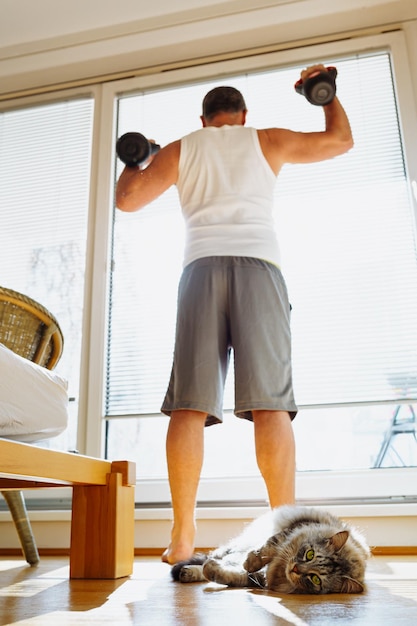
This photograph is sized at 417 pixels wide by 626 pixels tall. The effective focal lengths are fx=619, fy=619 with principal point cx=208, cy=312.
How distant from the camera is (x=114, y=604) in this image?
1.08 meters

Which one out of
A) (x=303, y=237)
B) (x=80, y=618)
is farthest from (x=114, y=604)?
(x=303, y=237)

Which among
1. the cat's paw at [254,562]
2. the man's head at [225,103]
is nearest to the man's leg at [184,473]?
the cat's paw at [254,562]

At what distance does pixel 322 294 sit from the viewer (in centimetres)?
263

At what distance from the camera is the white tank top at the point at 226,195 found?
1822 mm

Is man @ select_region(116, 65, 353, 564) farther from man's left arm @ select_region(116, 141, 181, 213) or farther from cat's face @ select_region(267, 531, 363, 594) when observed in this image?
cat's face @ select_region(267, 531, 363, 594)

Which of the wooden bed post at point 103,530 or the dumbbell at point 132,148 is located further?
the dumbbell at point 132,148

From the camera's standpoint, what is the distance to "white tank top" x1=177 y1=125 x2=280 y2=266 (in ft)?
5.98

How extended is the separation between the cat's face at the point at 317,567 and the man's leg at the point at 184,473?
1.40 ft

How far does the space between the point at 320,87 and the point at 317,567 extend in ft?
4.64

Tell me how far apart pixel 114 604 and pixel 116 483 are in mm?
478

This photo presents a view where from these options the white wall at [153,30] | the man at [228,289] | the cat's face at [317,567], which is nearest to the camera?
the cat's face at [317,567]

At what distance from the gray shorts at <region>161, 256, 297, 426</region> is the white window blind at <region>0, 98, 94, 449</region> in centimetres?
117

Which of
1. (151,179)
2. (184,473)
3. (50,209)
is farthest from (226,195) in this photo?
(50,209)

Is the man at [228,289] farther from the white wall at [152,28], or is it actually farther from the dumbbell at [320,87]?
the white wall at [152,28]
